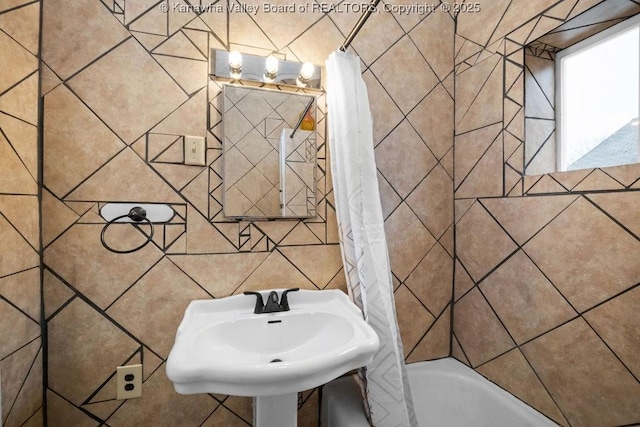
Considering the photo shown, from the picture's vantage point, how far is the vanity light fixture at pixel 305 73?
1.22 m

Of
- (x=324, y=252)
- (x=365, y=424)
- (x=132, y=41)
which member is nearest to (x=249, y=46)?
(x=132, y=41)

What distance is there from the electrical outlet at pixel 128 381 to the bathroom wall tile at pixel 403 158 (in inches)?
52.0

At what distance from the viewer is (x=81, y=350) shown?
1050 millimetres

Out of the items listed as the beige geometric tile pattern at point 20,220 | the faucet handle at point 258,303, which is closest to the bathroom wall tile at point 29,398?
the beige geometric tile pattern at point 20,220

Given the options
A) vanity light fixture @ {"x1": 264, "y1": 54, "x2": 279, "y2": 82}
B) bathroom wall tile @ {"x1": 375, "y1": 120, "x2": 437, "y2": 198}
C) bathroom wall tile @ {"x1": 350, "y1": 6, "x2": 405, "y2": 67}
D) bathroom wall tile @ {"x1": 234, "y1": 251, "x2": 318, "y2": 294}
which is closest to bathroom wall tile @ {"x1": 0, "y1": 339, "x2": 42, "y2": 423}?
bathroom wall tile @ {"x1": 234, "y1": 251, "x2": 318, "y2": 294}

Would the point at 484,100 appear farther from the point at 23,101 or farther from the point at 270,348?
the point at 23,101

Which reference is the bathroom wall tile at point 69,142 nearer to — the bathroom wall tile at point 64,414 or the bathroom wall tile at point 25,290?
the bathroom wall tile at point 25,290

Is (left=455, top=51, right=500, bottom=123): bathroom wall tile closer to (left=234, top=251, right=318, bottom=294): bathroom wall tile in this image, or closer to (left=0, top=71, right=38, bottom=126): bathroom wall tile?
(left=234, top=251, right=318, bottom=294): bathroom wall tile

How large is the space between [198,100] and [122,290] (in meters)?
0.79

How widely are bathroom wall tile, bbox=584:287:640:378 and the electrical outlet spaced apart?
1.64m

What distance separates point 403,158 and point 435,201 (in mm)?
287

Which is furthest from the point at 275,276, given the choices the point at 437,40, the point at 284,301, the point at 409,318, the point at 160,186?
the point at 437,40

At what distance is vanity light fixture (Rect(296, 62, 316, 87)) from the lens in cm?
122

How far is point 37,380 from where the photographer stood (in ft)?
3.23
